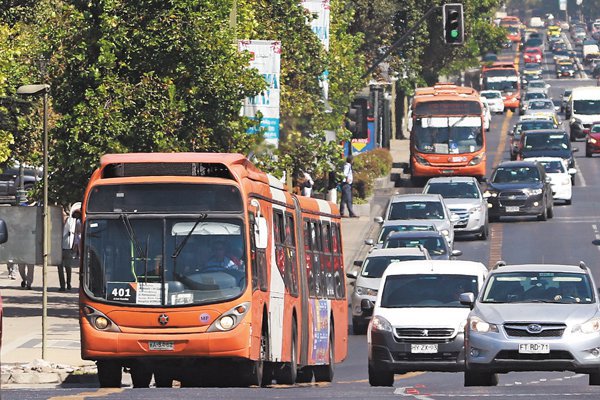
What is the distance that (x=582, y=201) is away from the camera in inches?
2359

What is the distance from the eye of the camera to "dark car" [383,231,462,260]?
129ft

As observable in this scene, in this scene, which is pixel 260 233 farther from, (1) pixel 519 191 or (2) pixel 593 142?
(2) pixel 593 142

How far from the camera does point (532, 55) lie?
501ft

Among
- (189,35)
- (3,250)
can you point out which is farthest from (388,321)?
(189,35)

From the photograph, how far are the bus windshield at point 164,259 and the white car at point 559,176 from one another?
38.4 m

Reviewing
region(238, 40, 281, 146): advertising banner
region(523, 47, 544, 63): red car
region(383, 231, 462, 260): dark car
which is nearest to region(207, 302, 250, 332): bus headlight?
region(238, 40, 281, 146): advertising banner

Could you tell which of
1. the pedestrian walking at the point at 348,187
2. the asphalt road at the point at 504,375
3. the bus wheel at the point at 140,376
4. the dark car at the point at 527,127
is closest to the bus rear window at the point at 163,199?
the bus wheel at the point at 140,376

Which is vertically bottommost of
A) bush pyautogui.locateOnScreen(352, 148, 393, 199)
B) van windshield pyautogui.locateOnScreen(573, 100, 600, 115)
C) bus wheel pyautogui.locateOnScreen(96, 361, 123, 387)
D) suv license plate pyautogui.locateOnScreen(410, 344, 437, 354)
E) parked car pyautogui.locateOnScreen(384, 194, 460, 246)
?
suv license plate pyautogui.locateOnScreen(410, 344, 437, 354)

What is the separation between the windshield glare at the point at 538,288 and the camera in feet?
71.9

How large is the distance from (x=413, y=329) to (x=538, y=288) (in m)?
2.42

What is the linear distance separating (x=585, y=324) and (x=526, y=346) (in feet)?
2.61

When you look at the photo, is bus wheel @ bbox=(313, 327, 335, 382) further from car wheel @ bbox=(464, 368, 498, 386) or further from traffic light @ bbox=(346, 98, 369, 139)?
traffic light @ bbox=(346, 98, 369, 139)

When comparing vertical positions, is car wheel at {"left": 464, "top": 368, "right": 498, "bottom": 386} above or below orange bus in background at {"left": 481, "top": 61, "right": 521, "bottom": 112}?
below

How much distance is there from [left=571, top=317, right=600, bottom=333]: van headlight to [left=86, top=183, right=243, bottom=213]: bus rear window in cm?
453
